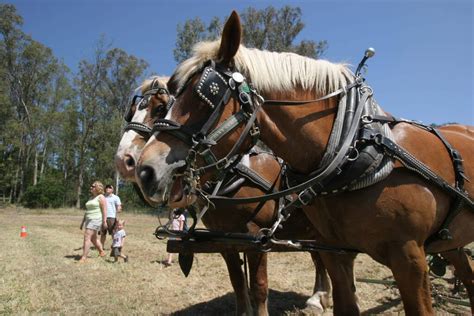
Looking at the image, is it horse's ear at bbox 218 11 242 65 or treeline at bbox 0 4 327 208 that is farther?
treeline at bbox 0 4 327 208

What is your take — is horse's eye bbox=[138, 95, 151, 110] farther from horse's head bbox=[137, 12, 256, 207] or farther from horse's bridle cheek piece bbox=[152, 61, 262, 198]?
horse's bridle cheek piece bbox=[152, 61, 262, 198]

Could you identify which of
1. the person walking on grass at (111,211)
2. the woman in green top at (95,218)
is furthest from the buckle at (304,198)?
the person walking on grass at (111,211)

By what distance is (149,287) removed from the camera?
588 cm

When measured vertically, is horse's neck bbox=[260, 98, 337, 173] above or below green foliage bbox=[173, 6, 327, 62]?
below

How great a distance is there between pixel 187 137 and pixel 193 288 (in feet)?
14.8

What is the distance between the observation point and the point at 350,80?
2.16m

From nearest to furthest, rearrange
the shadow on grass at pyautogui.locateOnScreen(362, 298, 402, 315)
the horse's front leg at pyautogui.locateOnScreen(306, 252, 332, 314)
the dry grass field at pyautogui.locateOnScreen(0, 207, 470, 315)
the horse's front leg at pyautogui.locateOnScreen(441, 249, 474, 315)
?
1. the horse's front leg at pyautogui.locateOnScreen(441, 249, 474, 315)
2. the shadow on grass at pyautogui.locateOnScreen(362, 298, 402, 315)
3. the horse's front leg at pyautogui.locateOnScreen(306, 252, 332, 314)
4. the dry grass field at pyautogui.locateOnScreen(0, 207, 470, 315)

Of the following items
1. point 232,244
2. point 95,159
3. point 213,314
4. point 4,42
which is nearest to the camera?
point 232,244

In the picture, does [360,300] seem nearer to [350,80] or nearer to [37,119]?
[350,80]

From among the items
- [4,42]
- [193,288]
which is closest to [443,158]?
[193,288]

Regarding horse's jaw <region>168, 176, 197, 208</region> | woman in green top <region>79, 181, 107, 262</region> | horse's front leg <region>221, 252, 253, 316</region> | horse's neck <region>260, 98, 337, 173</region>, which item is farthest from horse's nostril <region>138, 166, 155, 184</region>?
woman in green top <region>79, 181, 107, 262</region>

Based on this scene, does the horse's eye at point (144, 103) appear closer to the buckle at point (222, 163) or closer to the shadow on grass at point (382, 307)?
the buckle at point (222, 163)

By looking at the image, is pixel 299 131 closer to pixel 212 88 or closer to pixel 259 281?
pixel 212 88

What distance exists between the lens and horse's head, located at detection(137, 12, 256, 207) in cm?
170
